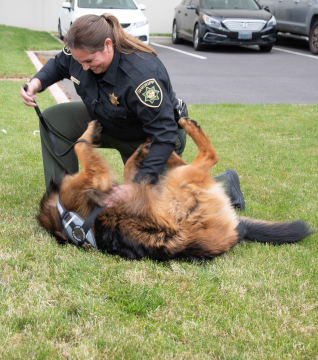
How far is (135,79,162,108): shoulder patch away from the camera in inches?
107

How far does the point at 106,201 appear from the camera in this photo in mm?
2715

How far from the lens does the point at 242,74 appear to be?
32.5 ft

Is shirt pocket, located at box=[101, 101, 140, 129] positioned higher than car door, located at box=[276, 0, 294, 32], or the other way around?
shirt pocket, located at box=[101, 101, 140, 129]

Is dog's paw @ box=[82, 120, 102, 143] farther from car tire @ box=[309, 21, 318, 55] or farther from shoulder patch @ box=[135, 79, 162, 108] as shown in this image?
car tire @ box=[309, 21, 318, 55]

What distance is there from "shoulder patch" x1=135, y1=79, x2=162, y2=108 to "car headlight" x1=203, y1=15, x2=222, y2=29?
10618mm

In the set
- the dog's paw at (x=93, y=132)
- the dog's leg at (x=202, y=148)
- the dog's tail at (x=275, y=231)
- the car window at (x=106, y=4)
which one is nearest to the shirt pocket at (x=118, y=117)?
the dog's paw at (x=93, y=132)

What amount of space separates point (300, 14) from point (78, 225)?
12.7m

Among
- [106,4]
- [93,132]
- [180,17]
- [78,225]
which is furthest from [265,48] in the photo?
[78,225]

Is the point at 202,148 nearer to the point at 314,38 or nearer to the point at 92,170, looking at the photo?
the point at 92,170

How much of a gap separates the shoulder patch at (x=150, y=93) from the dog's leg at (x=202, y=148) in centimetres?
38

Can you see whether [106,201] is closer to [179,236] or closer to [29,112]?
[179,236]

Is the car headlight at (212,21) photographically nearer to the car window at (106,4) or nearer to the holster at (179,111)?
the car window at (106,4)

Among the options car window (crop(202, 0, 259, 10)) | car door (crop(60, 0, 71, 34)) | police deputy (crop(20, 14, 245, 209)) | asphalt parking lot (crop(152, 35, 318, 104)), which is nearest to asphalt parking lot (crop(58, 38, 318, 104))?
asphalt parking lot (crop(152, 35, 318, 104))

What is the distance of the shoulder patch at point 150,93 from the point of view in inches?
107
